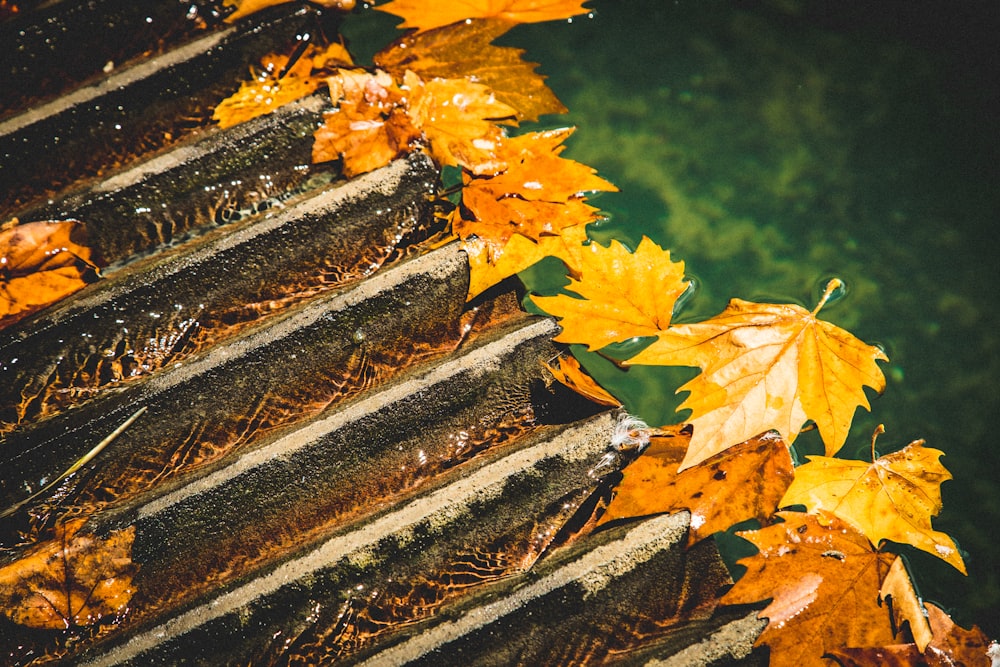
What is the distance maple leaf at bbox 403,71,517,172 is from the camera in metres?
1.74

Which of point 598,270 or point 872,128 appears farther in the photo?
point 872,128

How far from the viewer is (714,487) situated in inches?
61.9

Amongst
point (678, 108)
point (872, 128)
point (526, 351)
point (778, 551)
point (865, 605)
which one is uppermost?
point (678, 108)

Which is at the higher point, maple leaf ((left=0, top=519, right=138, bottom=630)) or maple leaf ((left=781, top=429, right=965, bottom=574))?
maple leaf ((left=0, top=519, right=138, bottom=630))

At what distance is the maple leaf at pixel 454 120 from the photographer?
1739 millimetres

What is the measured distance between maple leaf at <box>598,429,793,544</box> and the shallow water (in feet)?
0.83

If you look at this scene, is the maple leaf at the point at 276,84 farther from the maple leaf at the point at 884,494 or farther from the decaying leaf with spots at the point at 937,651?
the decaying leaf with spots at the point at 937,651

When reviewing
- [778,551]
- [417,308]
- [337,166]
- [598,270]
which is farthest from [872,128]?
[337,166]

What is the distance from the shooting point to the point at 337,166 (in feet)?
5.78

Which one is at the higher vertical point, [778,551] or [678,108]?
[678,108]

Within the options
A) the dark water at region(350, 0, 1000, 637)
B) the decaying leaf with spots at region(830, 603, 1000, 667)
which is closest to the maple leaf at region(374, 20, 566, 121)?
the dark water at region(350, 0, 1000, 637)

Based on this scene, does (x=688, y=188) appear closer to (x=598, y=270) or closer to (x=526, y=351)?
(x=598, y=270)

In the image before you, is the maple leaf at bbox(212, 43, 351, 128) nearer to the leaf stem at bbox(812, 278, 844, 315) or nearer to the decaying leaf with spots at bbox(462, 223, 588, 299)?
the decaying leaf with spots at bbox(462, 223, 588, 299)

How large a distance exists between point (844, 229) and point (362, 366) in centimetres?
169
